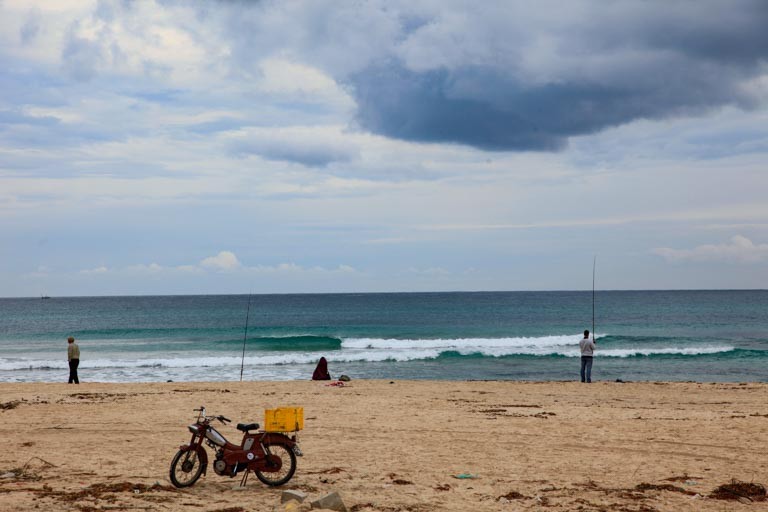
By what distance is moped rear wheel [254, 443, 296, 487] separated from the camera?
28.3ft

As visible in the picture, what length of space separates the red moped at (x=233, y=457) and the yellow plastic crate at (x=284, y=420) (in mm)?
108

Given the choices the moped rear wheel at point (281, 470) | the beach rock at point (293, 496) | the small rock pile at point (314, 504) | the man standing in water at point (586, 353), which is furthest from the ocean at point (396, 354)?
the small rock pile at point (314, 504)

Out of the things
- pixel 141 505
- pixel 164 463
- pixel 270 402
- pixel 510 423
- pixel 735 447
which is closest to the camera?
pixel 141 505

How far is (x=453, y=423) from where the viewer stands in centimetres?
1356

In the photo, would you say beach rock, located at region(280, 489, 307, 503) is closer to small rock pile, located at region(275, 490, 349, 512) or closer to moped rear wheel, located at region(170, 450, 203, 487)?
small rock pile, located at region(275, 490, 349, 512)

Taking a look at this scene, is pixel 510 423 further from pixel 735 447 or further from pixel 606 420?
pixel 735 447

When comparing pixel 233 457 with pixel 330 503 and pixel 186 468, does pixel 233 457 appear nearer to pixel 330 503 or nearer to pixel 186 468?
pixel 186 468

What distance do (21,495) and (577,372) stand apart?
2481cm

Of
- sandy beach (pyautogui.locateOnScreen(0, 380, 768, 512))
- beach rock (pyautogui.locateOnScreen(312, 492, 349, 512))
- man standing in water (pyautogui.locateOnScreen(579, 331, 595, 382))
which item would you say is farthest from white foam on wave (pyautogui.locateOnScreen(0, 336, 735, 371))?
beach rock (pyautogui.locateOnScreen(312, 492, 349, 512))

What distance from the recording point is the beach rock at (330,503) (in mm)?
7312

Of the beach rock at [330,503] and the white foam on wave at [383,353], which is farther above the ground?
the beach rock at [330,503]

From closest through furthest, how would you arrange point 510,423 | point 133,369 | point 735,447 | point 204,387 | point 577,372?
point 735,447, point 510,423, point 204,387, point 577,372, point 133,369

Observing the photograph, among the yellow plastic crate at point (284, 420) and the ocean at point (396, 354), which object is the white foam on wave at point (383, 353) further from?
the yellow plastic crate at point (284, 420)

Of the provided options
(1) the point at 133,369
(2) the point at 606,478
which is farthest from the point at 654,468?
(1) the point at 133,369
